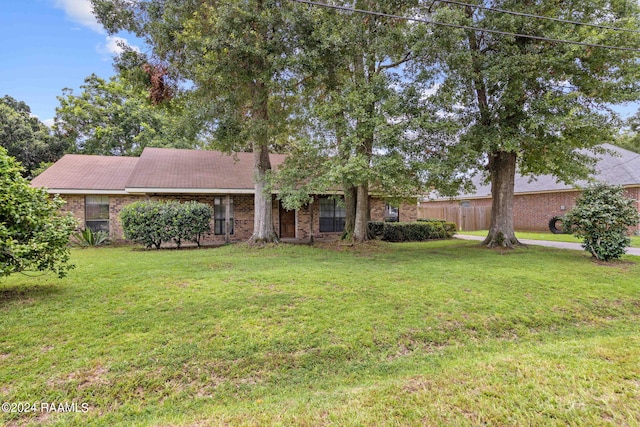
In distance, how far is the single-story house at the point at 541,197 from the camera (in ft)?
53.0

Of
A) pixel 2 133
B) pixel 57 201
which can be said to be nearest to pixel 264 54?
pixel 57 201

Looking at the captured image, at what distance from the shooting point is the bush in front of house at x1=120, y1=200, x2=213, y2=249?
10523 millimetres

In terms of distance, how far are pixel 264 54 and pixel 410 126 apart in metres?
4.39

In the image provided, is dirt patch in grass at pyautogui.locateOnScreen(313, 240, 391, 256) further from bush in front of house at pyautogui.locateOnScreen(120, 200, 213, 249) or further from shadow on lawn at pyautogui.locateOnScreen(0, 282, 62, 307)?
shadow on lawn at pyautogui.locateOnScreen(0, 282, 62, 307)

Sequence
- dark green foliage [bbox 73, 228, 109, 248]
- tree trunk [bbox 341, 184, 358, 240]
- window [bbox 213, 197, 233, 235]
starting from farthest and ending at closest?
window [bbox 213, 197, 233, 235] < tree trunk [bbox 341, 184, 358, 240] < dark green foliage [bbox 73, 228, 109, 248]

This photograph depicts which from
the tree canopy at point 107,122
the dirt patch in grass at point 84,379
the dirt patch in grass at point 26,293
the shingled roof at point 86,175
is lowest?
the dirt patch in grass at point 84,379

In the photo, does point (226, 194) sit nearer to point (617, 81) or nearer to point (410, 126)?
point (410, 126)

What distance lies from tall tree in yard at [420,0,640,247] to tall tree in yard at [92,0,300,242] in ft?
14.5

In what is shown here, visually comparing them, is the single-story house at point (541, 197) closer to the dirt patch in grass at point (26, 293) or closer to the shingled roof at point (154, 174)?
the shingled roof at point (154, 174)

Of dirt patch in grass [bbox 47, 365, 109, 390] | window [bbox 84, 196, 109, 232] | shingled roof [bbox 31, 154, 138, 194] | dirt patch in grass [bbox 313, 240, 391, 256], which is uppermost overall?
shingled roof [bbox 31, 154, 138, 194]

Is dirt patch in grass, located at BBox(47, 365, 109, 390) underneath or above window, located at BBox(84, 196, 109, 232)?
underneath

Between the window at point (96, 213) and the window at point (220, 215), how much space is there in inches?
169

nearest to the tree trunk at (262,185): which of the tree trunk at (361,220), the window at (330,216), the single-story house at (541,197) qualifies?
the tree trunk at (361,220)

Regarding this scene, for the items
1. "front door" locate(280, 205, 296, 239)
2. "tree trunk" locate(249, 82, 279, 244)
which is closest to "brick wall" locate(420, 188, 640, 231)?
"front door" locate(280, 205, 296, 239)
